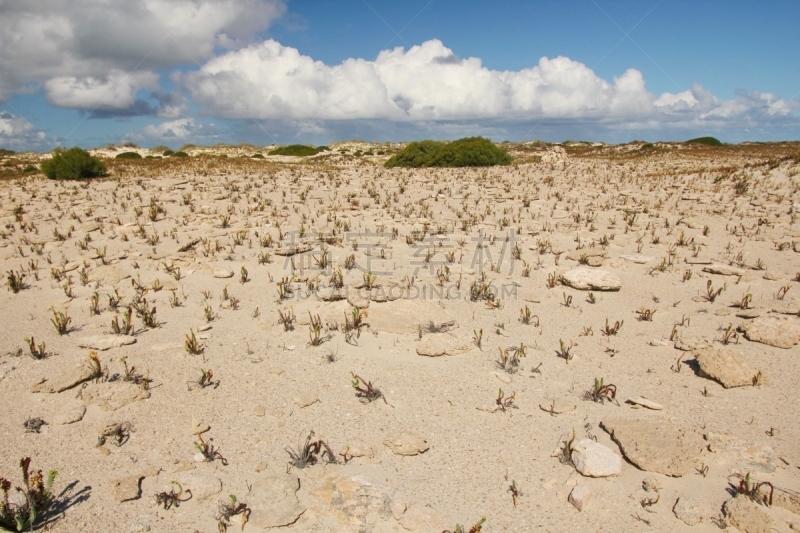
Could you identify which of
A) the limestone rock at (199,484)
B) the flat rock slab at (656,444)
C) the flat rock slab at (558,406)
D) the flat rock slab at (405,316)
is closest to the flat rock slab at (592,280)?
the flat rock slab at (405,316)

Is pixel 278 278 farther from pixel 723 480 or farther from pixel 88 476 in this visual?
pixel 723 480

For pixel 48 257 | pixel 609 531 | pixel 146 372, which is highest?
pixel 48 257

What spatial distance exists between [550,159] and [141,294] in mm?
22000

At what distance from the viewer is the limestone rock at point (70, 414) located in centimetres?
351

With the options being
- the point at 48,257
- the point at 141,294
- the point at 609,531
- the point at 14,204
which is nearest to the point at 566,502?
the point at 609,531

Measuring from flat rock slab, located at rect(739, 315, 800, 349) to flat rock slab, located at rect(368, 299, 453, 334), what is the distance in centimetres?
328

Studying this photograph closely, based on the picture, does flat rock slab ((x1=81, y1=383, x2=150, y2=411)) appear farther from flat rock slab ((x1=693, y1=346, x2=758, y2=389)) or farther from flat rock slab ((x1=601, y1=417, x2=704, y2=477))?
flat rock slab ((x1=693, y1=346, x2=758, y2=389))

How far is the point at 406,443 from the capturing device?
11.1ft

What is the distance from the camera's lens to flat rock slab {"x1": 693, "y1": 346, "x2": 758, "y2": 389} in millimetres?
4055

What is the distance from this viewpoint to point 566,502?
114 inches

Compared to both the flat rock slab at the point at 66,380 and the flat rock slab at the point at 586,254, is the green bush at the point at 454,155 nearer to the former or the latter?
the flat rock slab at the point at 586,254

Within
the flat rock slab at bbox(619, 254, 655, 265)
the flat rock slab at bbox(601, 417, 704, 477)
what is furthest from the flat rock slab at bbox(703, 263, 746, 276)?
the flat rock slab at bbox(601, 417, 704, 477)

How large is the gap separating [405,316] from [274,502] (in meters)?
2.73

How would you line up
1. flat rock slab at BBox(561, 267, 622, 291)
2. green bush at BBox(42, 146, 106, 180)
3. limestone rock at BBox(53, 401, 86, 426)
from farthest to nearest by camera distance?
1. green bush at BBox(42, 146, 106, 180)
2. flat rock slab at BBox(561, 267, 622, 291)
3. limestone rock at BBox(53, 401, 86, 426)
